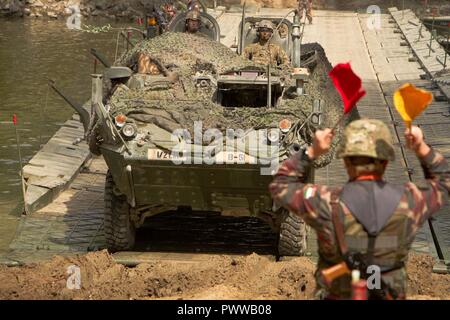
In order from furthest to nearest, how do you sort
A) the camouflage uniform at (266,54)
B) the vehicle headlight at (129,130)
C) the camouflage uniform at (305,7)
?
the camouflage uniform at (305,7) → the camouflage uniform at (266,54) → the vehicle headlight at (129,130)

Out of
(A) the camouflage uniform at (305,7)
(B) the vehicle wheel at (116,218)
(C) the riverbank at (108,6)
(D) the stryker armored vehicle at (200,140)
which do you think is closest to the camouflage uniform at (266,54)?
(D) the stryker armored vehicle at (200,140)

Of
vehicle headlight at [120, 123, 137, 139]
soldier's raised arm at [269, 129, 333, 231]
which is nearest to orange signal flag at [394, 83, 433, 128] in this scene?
soldier's raised arm at [269, 129, 333, 231]

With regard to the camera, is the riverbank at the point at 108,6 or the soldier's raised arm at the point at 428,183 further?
the riverbank at the point at 108,6

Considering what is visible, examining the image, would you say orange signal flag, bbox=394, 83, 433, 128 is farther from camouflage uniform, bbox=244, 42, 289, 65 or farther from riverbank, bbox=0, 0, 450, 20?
riverbank, bbox=0, 0, 450, 20

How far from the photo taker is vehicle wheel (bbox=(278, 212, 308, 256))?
989 centimetres

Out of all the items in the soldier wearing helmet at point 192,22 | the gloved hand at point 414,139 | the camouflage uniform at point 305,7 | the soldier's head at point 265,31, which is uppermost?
the gloved hand at point 414,139

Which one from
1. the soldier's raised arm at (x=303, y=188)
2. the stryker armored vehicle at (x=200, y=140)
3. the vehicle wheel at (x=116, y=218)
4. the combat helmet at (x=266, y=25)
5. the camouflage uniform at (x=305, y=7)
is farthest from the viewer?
the camouflage uniform at (x=305, y=7)

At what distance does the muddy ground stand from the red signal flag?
10.7ft

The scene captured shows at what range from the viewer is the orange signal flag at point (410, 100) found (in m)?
4.79

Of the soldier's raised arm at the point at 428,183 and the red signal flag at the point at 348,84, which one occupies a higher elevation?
the red signal flag at the point at 348,84

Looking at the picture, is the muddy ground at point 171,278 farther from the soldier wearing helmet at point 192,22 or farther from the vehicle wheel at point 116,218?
the soldier wearing helmet at point 192,22

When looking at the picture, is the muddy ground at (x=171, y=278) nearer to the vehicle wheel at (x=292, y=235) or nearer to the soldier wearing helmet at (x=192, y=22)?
the vehicle wheel at (x=292, y=235)

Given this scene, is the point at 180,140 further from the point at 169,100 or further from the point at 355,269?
the point at 355,269

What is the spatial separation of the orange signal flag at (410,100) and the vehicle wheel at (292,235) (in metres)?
5.04
